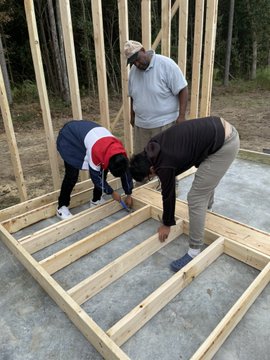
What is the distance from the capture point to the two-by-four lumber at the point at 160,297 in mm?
1863

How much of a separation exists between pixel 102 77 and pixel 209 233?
218 centimetres

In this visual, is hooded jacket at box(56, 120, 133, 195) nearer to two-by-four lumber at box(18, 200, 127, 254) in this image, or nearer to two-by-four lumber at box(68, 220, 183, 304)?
two-by-four lumber at box(18, 200, 127, 254)

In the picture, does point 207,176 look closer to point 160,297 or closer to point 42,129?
point 160,297

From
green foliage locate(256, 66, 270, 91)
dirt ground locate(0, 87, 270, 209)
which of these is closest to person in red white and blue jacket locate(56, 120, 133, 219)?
dirt ground locate(0, 87, 270, 209)

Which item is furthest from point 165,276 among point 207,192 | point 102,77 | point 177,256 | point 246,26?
point 246,26

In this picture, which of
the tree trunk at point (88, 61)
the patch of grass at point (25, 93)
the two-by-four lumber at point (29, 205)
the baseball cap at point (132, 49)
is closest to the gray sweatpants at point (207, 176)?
the baseball cap at point (132, 49)

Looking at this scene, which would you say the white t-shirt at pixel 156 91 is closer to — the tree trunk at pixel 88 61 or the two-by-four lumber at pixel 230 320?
the two-by-four lumber at pixel 230 320

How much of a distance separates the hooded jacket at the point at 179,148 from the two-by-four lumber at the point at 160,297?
18.2 inches

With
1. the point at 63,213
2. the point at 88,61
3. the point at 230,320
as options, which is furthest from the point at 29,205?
the point at 88,61

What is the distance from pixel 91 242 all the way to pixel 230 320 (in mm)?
1354

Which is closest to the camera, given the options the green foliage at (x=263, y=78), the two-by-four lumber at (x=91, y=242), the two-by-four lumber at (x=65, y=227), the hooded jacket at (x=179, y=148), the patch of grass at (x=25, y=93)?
the hooded jacket at (x=179, y=148)

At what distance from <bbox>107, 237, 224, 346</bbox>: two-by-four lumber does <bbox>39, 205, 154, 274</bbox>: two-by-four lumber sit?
2.80 ft

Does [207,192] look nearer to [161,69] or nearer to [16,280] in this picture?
[161,69]

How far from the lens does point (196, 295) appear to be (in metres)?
2.27
